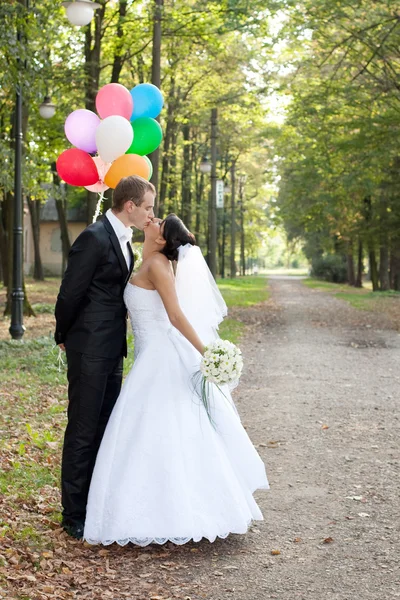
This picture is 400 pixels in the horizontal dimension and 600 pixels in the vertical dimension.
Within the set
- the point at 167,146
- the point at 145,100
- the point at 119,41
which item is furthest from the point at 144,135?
the point at 167,146

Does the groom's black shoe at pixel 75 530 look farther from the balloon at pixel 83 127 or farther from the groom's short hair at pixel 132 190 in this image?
the balloon at pixel 83 127

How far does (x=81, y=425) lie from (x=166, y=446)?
590 millimetres

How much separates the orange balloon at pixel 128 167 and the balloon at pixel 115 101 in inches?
26.6

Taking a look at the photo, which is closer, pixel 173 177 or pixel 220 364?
pixel 220 364

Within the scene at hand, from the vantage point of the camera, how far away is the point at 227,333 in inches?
723

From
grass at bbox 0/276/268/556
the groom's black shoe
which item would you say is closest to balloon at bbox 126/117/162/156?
grass at bbox 0/276/268/556

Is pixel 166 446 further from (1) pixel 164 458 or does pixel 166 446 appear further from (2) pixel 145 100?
(2) pixel 145 100

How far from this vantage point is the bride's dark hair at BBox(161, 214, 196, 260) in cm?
530

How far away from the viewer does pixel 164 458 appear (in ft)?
17.2

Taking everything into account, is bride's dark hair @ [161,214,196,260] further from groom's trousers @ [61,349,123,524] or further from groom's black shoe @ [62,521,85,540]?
groom's black shoe @ [62,521,85,540]

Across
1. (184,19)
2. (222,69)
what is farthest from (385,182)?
(184,19)

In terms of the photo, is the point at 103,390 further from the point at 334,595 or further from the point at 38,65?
the point at 38,65

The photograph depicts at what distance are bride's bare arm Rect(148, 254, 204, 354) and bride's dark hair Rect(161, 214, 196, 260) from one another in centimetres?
6

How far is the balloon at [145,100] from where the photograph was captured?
25.2ft
